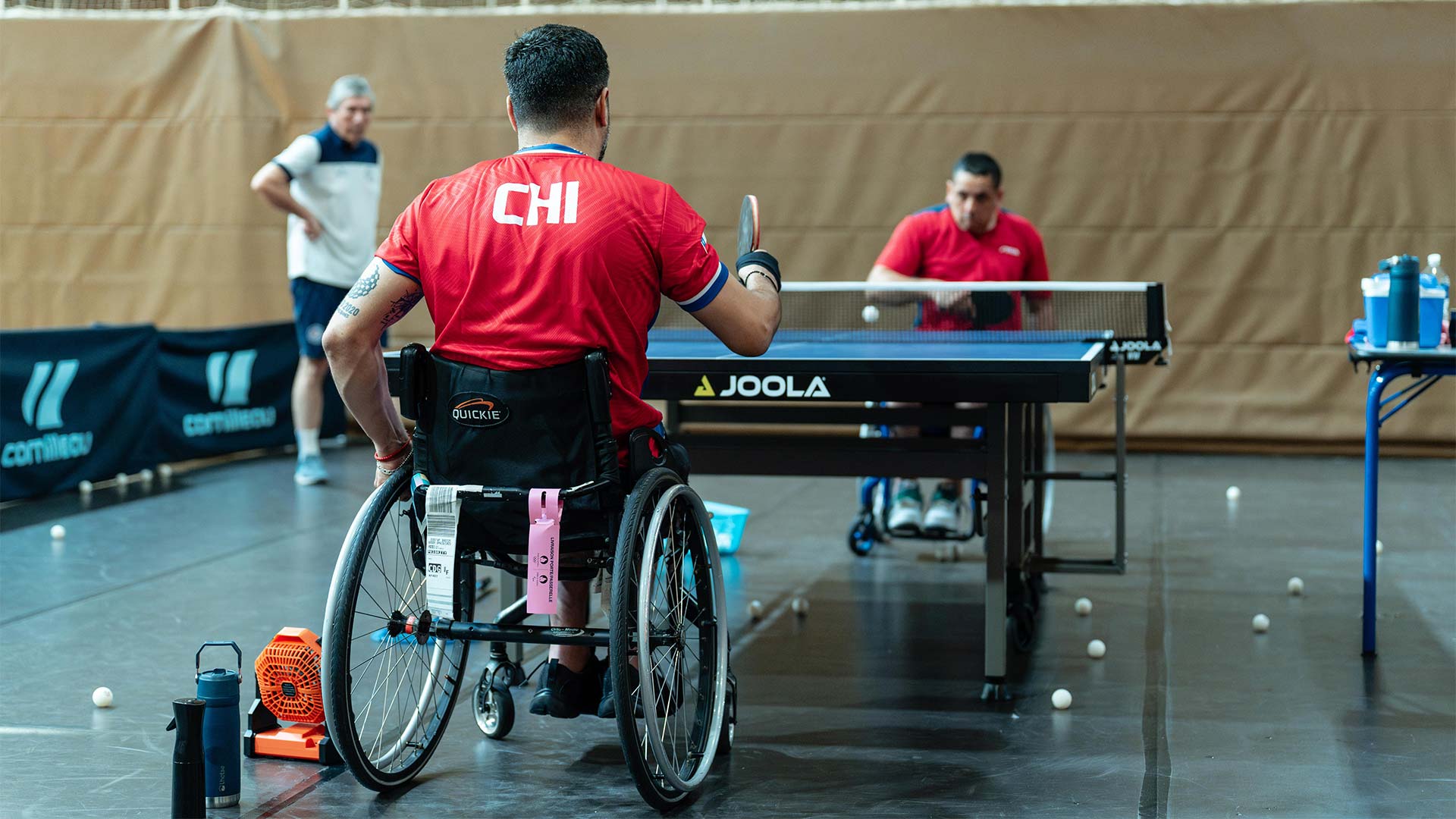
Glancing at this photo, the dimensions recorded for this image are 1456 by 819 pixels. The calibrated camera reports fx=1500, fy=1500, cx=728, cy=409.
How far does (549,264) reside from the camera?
2.83 metres

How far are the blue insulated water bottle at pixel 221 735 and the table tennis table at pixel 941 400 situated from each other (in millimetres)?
1292

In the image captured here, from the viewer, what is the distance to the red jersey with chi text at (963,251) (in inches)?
223

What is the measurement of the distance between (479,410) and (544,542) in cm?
28

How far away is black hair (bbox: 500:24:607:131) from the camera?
2.95 metres

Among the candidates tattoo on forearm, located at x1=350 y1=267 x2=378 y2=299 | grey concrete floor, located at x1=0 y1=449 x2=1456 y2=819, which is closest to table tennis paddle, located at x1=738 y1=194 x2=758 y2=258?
tattoo on forearm, located at x1=350 y1=267 x2=378 y2=299

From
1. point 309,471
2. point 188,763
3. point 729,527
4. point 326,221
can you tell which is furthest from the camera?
point 309,471

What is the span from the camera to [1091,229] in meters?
8.97

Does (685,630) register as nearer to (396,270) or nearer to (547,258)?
(547,258)

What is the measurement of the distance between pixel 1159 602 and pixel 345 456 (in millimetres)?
5227

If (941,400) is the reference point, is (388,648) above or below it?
below

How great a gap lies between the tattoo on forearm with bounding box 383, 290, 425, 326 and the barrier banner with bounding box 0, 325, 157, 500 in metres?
4.45

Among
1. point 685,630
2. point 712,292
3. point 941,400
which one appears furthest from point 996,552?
point 712,292

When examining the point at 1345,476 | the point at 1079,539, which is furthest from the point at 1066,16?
the point at 1079,539

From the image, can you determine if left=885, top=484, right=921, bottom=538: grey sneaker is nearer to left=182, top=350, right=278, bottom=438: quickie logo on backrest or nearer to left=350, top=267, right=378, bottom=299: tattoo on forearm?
left=350, top=267, right=378, bottom=299: tattoo on forearm
